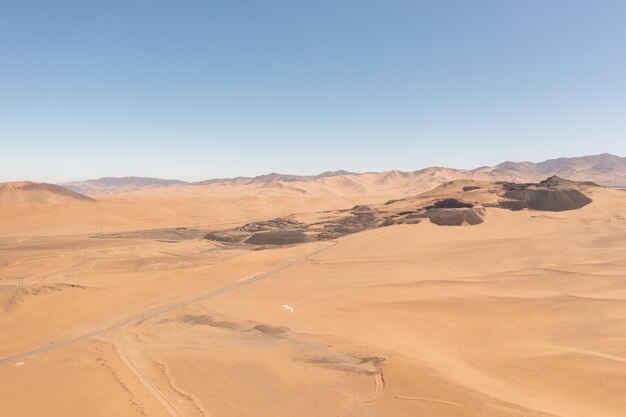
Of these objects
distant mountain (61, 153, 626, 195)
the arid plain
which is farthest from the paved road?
distant mountain (61, 153, 626, 195)

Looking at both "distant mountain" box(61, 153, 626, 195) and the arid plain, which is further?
"distant mountain" box(61, 153, 626, 195)

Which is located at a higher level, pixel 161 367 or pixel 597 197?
pixel 597 197

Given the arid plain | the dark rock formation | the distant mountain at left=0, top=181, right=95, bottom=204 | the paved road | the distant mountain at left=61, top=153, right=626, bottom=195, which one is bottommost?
the paved road

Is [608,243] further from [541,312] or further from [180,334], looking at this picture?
[180,334]

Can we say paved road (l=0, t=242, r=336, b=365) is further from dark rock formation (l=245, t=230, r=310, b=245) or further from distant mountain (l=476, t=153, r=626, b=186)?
distant mountain (l=476, t=153, r=626, b=186)

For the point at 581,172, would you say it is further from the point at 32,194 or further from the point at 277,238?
the point at 32,194

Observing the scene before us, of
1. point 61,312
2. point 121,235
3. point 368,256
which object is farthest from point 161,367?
point 121,235

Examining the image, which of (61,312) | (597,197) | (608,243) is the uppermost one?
(597,197)
